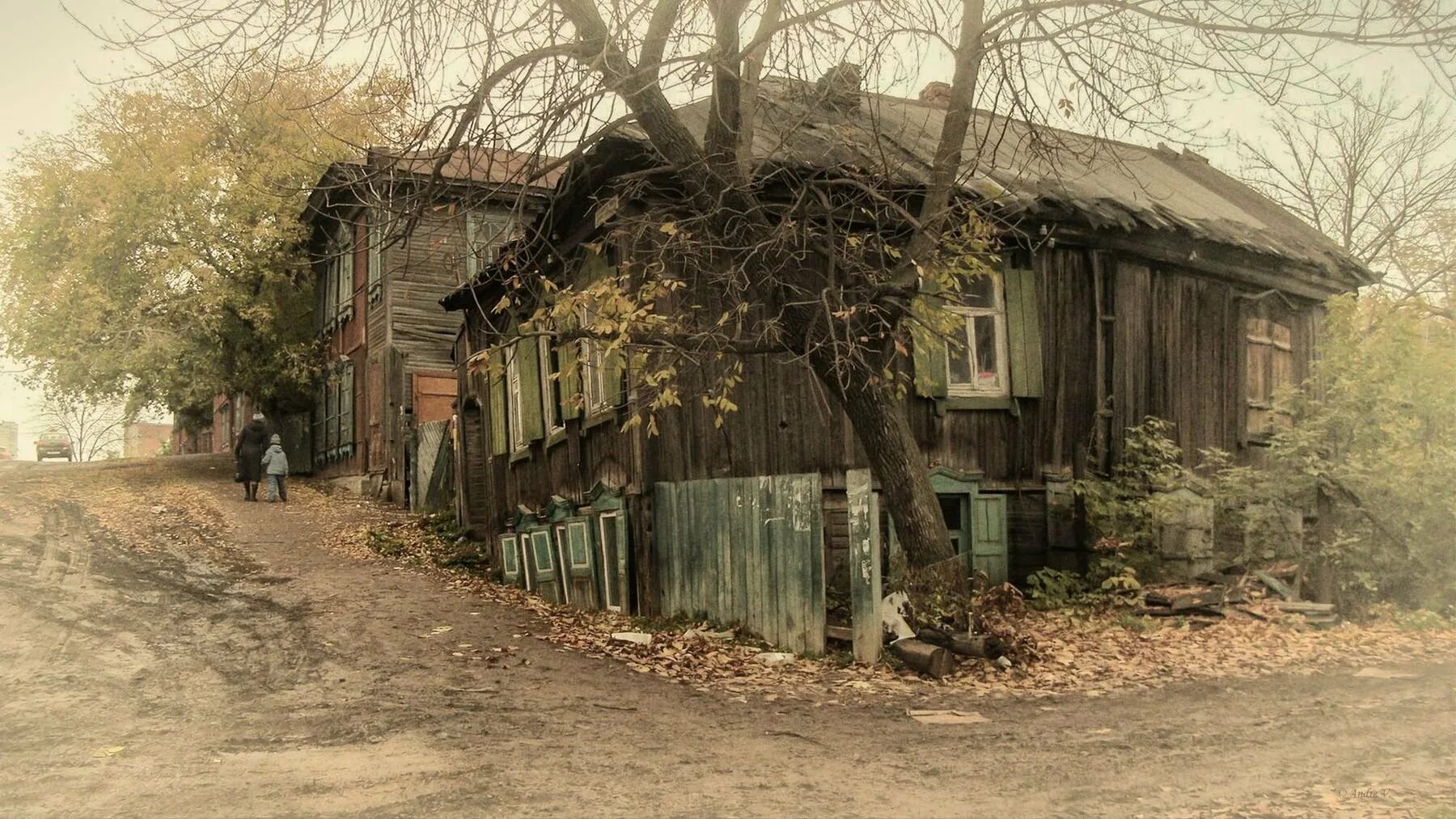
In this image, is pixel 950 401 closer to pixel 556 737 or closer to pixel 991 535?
pixel 991 535

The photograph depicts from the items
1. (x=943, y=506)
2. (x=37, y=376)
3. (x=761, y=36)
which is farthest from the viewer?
(x=37, y=376)

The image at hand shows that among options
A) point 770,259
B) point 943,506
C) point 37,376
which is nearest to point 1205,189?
point 943,506

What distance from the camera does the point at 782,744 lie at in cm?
657

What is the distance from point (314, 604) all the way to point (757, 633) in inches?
197

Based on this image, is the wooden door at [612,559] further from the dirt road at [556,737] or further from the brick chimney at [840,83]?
the brick chimney at [840,83]

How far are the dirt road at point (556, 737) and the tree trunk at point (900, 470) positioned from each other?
201cm

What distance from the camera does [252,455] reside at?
23.3 metres

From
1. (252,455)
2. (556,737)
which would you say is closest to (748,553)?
(556,737)

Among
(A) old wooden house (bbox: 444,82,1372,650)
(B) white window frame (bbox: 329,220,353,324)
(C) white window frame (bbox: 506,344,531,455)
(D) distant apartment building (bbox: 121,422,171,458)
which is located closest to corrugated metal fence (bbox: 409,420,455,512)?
→ (C) white window frame (bbox: 506,344,531,455)

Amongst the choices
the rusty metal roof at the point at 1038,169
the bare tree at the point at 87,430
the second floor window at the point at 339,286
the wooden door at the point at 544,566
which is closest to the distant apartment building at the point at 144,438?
the bare tree at the point at 87,430

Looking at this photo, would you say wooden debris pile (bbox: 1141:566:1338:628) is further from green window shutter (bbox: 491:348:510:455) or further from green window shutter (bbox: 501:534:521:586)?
green window shutter (bbox: 491:348:510:455)

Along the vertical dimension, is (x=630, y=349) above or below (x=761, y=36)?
below

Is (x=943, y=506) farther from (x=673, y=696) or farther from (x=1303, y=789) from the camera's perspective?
(x=1303, y=789)

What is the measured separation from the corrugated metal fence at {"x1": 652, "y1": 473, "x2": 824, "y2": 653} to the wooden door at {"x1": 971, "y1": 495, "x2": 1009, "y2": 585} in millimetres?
3005
